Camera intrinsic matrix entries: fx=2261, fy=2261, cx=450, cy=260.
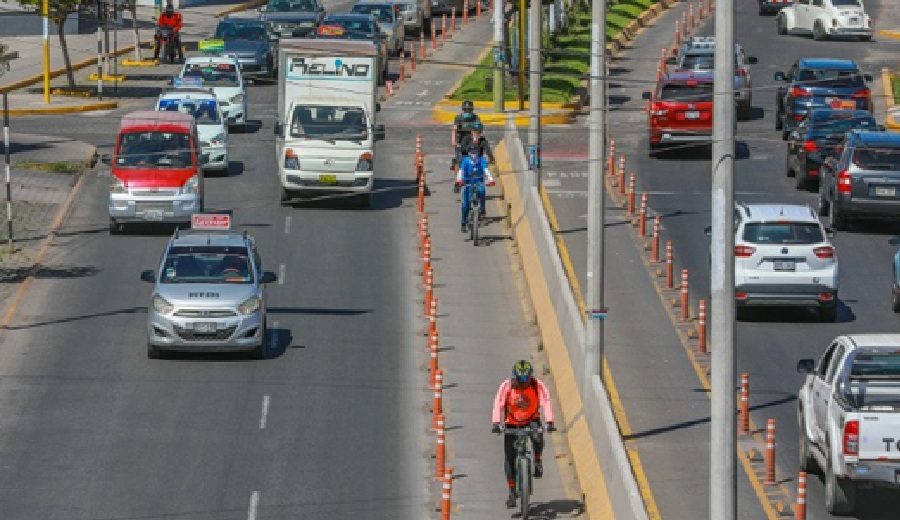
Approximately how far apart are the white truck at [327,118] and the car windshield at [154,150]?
7.70 ft

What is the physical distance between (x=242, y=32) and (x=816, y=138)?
24214 millimetres

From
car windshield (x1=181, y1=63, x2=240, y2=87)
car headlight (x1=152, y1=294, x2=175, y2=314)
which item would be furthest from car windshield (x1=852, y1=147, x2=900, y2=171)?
car windshield (x1=181, y1=63, x2=240, y2=87)

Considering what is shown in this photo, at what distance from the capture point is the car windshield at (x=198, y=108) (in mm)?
49312

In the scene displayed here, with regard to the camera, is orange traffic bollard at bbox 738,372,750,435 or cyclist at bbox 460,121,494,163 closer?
orange traffic bollard at bbox 738,372,750,435

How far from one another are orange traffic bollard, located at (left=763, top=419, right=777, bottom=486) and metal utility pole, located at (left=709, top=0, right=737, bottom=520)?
26.1ft

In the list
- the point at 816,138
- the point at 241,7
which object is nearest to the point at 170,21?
the point at 241,7

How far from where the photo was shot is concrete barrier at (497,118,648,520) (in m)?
23.8

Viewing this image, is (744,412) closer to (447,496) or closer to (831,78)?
(447,496)

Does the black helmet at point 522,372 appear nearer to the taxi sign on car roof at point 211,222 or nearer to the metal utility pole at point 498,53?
the taxi sign on car roof at point 211,222

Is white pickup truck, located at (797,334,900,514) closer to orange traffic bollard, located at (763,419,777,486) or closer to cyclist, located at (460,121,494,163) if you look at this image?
orange traffic bollard, located at (763,419,777,486)

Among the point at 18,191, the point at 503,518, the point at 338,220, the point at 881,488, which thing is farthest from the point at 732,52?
the point at 18,191

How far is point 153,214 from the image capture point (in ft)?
142

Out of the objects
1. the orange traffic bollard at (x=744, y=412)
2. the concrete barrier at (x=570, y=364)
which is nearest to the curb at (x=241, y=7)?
the concrete barrier at (x=570, y=364)

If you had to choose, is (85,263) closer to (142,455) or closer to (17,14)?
(142,455)
